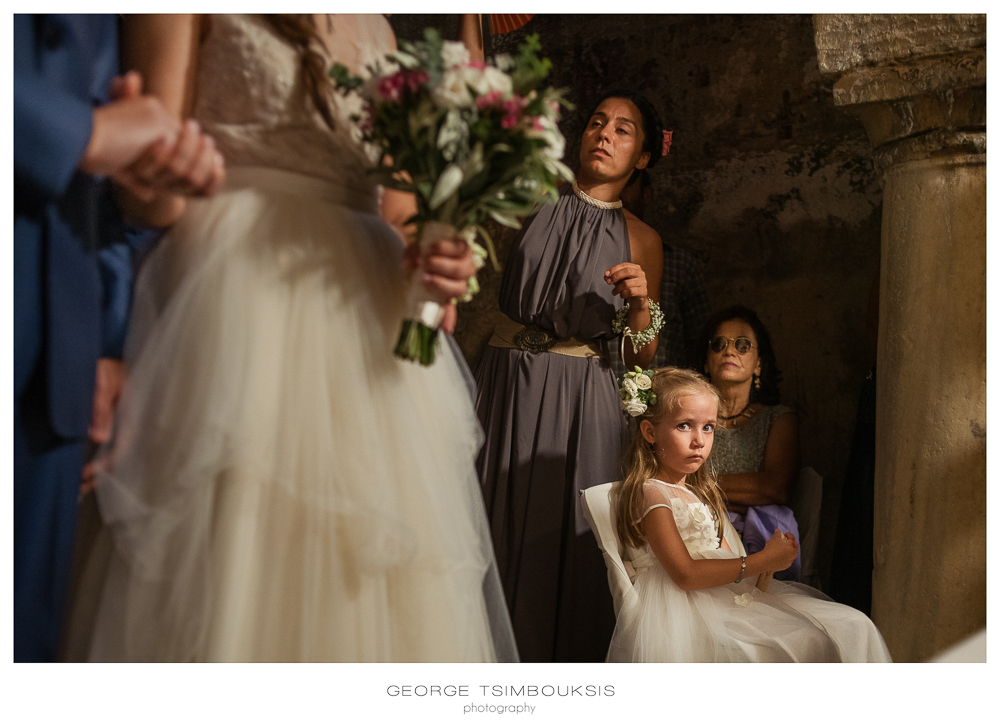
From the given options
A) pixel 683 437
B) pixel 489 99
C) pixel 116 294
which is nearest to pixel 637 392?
pixel 683 437

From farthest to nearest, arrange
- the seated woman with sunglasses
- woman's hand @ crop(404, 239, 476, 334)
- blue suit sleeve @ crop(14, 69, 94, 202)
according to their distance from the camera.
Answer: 1. the seated woman with sunglasses
2. woman's hand @ crop(404, 239, 476, 334)
3. blue suit sleeve @ crop(14, 69, 94, 202)

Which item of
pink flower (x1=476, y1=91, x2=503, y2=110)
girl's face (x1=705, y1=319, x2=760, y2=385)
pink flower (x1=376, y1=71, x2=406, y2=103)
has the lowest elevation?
girl's face (x1=705, y1=319, x2=760, y2=385)

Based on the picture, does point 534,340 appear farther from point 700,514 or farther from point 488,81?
point 488,81

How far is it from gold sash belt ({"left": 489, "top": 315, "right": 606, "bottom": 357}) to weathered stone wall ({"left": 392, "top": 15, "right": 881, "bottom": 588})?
15.6 inches

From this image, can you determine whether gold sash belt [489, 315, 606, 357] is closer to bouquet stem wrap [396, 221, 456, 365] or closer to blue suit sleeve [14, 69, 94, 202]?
bouquet stem wrap [396, 221, 456, 365]

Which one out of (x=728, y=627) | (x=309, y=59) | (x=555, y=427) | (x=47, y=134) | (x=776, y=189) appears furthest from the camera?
(x=776, y=189)

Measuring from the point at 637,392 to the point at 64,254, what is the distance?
126cm

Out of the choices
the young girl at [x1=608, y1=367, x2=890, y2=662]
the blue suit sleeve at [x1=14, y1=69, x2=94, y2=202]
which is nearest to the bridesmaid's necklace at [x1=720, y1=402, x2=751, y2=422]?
the young girl at [x1=608, y1=367, x2=890, y2=662]

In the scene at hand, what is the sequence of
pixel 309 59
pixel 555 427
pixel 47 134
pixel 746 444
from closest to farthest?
1. pixel 47 134
2. pixel 309 59
3. pixel 555 427
4. pixel 746 444

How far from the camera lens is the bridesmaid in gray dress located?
197 centimetres

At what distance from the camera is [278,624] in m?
1.58

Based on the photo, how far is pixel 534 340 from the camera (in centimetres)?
204
